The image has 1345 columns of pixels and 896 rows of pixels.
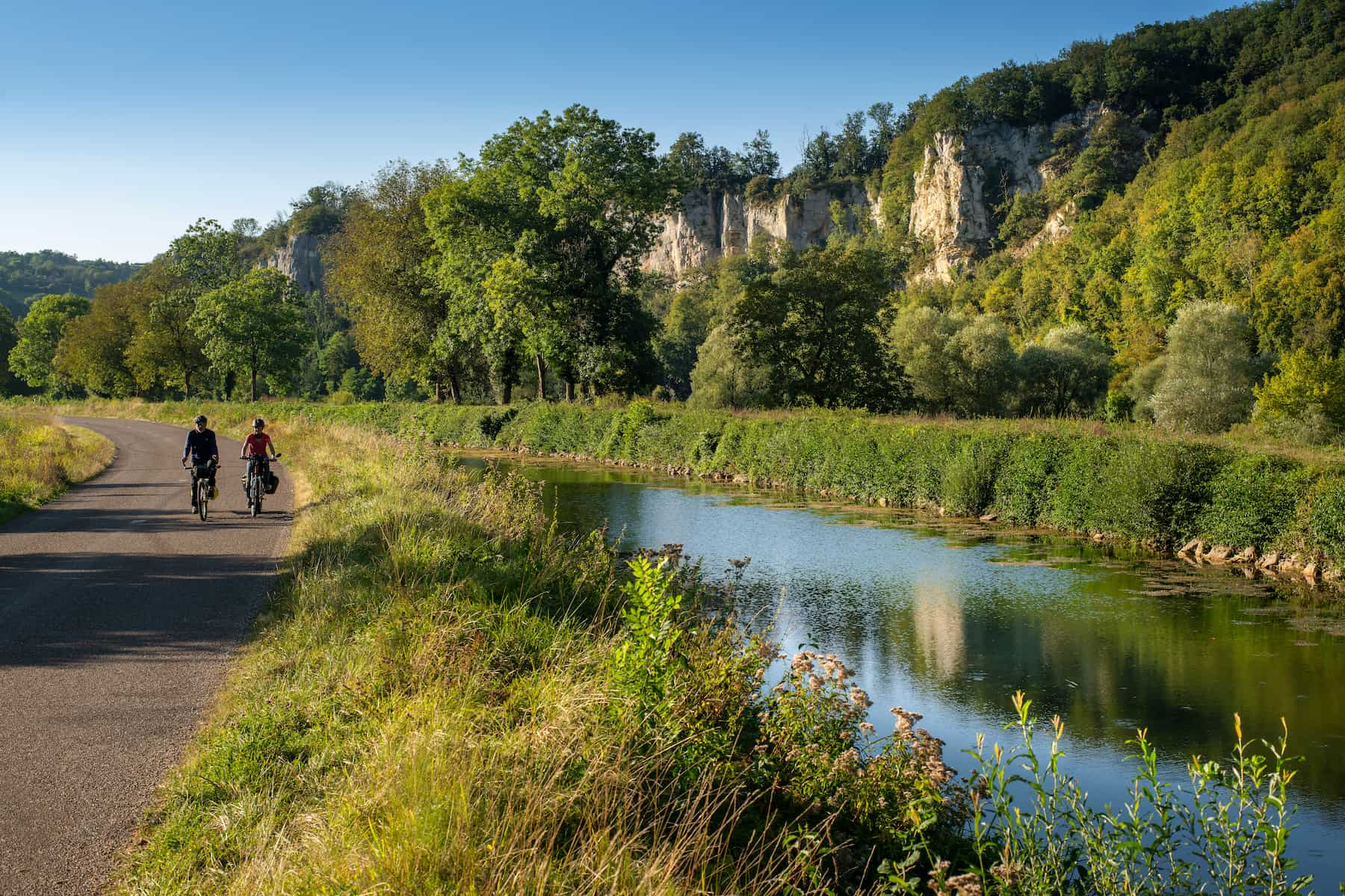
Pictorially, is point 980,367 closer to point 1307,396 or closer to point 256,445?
point 1307,396

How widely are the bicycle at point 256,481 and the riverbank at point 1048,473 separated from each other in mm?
15296

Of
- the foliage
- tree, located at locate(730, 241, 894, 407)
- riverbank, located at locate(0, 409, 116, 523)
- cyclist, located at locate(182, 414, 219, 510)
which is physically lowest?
riverbank, located at locate(0, 409, 116, 523)

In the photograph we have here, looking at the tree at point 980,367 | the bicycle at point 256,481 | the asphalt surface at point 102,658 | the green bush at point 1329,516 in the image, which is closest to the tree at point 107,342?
the tree at point 980,367

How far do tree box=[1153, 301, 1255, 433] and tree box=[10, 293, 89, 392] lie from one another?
8607 centimetres

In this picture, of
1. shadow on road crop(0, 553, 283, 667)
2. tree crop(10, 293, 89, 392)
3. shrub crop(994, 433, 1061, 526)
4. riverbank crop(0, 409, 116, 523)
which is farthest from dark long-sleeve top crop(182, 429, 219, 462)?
tree crop(10, 293, 89, 392)

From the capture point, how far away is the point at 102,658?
26.4 feet

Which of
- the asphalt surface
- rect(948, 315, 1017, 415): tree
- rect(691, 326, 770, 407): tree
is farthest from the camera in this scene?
rect(948, 315, 1017, 415): tree

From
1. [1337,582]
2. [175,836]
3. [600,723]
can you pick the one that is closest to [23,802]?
[175,836]

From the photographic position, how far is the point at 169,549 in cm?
1347

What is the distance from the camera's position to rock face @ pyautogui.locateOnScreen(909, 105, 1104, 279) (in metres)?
134

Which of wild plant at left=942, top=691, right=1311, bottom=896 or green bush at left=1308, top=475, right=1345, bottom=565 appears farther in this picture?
green bush at left=1308, top=475, right=1345, bottom=565

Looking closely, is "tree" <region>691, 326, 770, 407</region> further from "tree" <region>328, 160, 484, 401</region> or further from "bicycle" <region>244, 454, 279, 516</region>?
"bicycle" <region>244, 454, 279, 516</region>

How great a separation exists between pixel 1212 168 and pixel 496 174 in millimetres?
55163

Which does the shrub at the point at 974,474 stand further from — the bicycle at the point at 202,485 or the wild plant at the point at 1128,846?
the wild plant at the point at 1128,846
